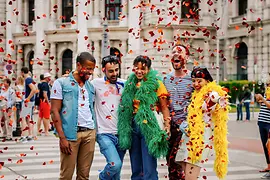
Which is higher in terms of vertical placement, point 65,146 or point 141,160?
point 65,146

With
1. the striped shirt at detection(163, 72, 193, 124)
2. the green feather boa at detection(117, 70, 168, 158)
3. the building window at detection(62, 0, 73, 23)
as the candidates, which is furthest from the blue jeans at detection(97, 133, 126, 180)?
the building window at detection(62, 0, 73, 23)

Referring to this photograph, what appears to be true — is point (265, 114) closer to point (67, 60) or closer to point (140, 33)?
point (140, 33)

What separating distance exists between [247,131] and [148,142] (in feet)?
43.9

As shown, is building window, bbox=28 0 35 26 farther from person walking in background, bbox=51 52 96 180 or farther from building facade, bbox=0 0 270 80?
person walking in background, bbox=51 52 96 180

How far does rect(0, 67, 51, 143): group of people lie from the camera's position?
1445 centimetres

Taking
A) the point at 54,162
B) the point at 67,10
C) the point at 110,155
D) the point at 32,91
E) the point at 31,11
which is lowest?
the point at 54,162

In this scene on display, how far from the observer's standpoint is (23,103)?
14633mm

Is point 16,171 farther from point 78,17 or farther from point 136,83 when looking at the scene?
point 78,17

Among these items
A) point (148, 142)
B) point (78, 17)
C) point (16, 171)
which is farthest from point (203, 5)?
point (148, 142)

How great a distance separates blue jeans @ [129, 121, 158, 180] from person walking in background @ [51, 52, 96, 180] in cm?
57

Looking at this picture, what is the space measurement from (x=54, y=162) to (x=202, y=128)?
16.8 ft

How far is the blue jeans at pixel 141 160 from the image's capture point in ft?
21.6

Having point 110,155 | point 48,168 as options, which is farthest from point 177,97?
point 48,168

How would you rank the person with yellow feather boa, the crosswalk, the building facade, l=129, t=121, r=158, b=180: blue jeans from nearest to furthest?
l=129, t=121, r=158, b=180: blue jeans
the person with yellow feather boa
the crosswalk
the building facade
